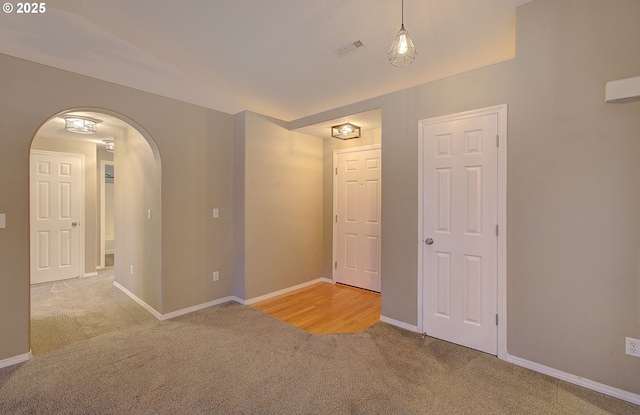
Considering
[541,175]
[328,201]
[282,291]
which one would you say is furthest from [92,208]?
[541,175]

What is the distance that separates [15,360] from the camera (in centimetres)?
227

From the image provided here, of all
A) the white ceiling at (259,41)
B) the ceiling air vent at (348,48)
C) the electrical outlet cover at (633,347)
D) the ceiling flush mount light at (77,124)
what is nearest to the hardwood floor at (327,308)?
the electrical outlet cover at (633,347)

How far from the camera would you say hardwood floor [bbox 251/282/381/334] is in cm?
305

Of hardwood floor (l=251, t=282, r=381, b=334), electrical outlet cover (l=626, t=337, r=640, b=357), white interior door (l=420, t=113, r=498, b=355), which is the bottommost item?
hardwood floor (l=251, t=282, r=381, b=334)

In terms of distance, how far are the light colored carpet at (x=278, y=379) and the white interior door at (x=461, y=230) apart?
9.7 inches

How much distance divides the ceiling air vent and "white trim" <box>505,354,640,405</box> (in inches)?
121

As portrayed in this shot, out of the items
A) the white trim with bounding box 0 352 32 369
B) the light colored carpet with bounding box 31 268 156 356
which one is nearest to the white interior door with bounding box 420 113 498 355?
the light colored carpet with bounding box 31 268 156 356

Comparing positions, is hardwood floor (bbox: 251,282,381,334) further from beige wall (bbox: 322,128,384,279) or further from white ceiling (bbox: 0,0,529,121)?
white ceiling (bbox: 0,0,529,121)

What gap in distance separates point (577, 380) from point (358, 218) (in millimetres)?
2893

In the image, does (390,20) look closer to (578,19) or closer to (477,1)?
(477,1)

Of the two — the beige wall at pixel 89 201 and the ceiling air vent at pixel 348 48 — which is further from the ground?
the ceiling air vent at pixel 348 48

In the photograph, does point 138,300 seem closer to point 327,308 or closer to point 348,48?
point 327,308

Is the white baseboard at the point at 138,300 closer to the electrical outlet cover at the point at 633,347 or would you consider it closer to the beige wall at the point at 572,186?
the beige wall at the point at 572,186

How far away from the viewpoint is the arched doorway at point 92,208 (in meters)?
3.36
